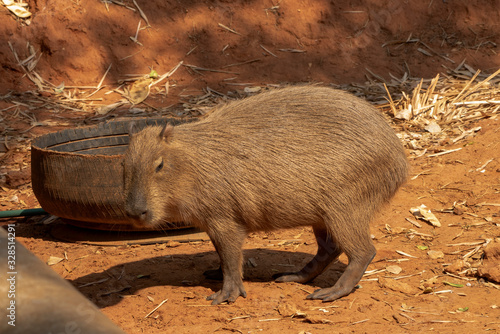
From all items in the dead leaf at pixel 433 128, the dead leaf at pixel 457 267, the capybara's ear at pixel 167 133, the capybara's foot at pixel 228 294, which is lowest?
the dead leaf at pixel 433 128

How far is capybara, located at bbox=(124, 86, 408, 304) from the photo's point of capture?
11.1 feet

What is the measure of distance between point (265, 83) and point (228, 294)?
16.1 ft

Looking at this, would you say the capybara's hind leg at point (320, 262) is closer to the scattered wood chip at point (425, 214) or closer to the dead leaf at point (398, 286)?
the dead leaf at point (398, 286)

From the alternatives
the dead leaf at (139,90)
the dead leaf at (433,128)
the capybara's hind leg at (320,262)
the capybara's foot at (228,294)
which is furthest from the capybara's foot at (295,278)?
the dead leaf at (139,90)

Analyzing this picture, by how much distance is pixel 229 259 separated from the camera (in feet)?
11.4

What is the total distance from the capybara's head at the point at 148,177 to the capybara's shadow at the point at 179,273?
24.1 inches

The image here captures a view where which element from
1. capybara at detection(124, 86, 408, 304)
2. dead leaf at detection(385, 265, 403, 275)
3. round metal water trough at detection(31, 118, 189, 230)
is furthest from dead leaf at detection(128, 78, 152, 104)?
dead leaf at detection(385, 265, 403, 275)

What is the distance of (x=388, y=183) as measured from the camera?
11.5 feet

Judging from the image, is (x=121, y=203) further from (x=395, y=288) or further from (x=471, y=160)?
(x=471, y=160)

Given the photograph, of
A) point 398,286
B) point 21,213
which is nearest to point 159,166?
point 398,286

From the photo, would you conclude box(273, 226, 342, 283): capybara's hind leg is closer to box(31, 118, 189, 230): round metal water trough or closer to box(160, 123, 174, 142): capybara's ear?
box(31, 118, 189, 230): round metal water trough

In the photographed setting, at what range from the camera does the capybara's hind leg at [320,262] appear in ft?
12.2

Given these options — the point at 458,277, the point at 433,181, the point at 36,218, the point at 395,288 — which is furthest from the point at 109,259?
the point at 433,181

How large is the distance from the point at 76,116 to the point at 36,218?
2.17m
